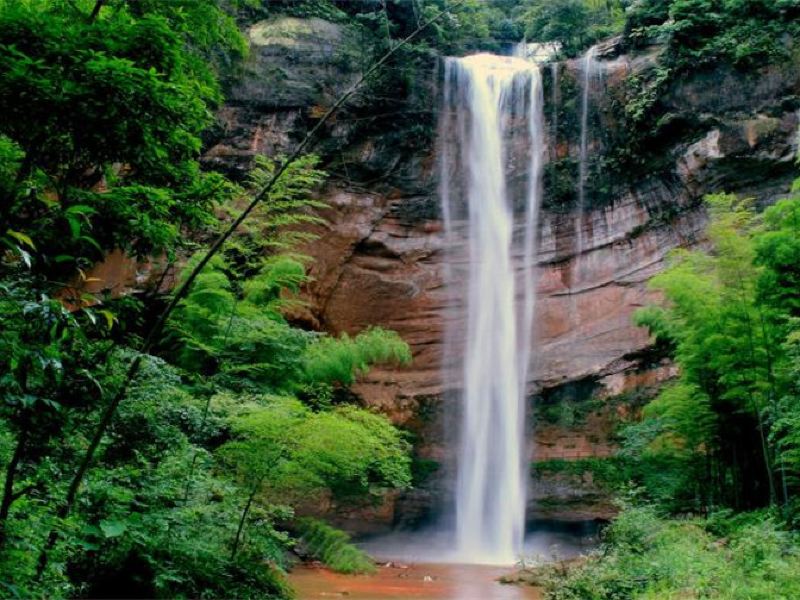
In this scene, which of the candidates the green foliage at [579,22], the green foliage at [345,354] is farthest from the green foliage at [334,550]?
the green foliage at [579,22]

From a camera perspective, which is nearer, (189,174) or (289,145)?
(189,174)

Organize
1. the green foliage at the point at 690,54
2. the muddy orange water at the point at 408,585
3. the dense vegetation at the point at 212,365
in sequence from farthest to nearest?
the green foliage at the point at 690,54
the muddy orange water at the point at 408,585
the dense vegetation at the point at 212,365

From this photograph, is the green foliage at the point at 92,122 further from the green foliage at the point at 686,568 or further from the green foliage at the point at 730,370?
the green foliage at the point at 730,370

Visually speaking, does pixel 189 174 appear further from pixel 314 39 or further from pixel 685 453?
pixel 314 39

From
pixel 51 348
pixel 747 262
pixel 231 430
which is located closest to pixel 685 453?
pixel 747 262

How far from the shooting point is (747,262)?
10680mm

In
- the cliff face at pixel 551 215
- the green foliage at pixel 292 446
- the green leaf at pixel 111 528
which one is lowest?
the green leaf at pixel 111 528

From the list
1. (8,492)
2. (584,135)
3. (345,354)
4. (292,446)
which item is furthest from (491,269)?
(8,492)

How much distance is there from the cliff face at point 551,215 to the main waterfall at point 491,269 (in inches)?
17.3

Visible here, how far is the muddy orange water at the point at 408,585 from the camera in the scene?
995cm

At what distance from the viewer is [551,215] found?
2041 cm

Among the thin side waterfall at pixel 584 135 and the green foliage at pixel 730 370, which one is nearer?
the green foliage at pixel 730 370

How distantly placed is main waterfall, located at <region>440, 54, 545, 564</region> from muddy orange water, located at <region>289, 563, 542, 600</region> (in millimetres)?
4301

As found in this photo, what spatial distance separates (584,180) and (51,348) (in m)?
19.3
